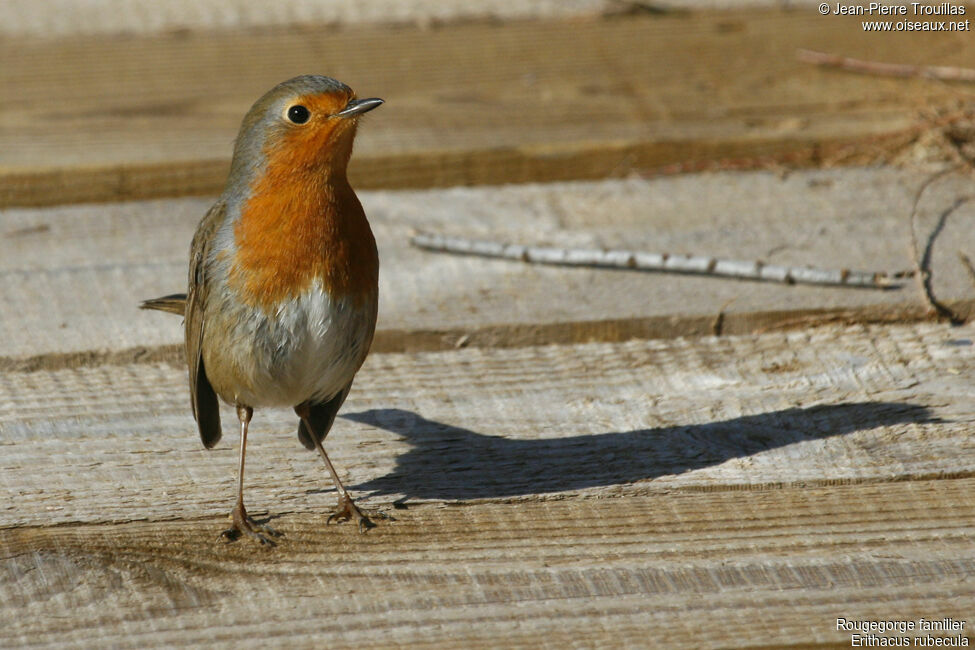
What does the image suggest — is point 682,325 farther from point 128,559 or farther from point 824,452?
point 128,559

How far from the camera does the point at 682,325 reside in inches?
139

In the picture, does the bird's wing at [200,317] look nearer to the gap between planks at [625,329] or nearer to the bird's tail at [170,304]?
the bird's tail at [170,304]

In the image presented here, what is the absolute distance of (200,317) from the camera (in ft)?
10.6

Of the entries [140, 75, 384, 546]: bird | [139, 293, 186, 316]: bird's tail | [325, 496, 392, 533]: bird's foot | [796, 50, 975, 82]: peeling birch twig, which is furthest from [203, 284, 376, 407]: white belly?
[796, 50, 975, 82]: peeling birch twig

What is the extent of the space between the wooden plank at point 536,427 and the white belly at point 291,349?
0.46ft

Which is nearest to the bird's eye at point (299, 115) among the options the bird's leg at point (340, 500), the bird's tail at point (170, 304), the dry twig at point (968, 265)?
the bird's tail at point (170, 304)

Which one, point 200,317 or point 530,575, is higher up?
point 200,317

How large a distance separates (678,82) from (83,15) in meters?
2.55

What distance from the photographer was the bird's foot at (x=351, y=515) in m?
2.62

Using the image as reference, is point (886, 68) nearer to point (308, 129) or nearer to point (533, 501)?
point (308, 129)

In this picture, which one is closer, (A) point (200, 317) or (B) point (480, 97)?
(A) point (200, 317)

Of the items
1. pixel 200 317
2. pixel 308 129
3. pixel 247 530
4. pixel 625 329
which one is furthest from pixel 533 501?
pixel 308 129

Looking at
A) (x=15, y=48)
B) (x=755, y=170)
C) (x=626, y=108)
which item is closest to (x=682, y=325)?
(x=755, y=170)

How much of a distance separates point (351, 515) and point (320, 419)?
1.70 ft
